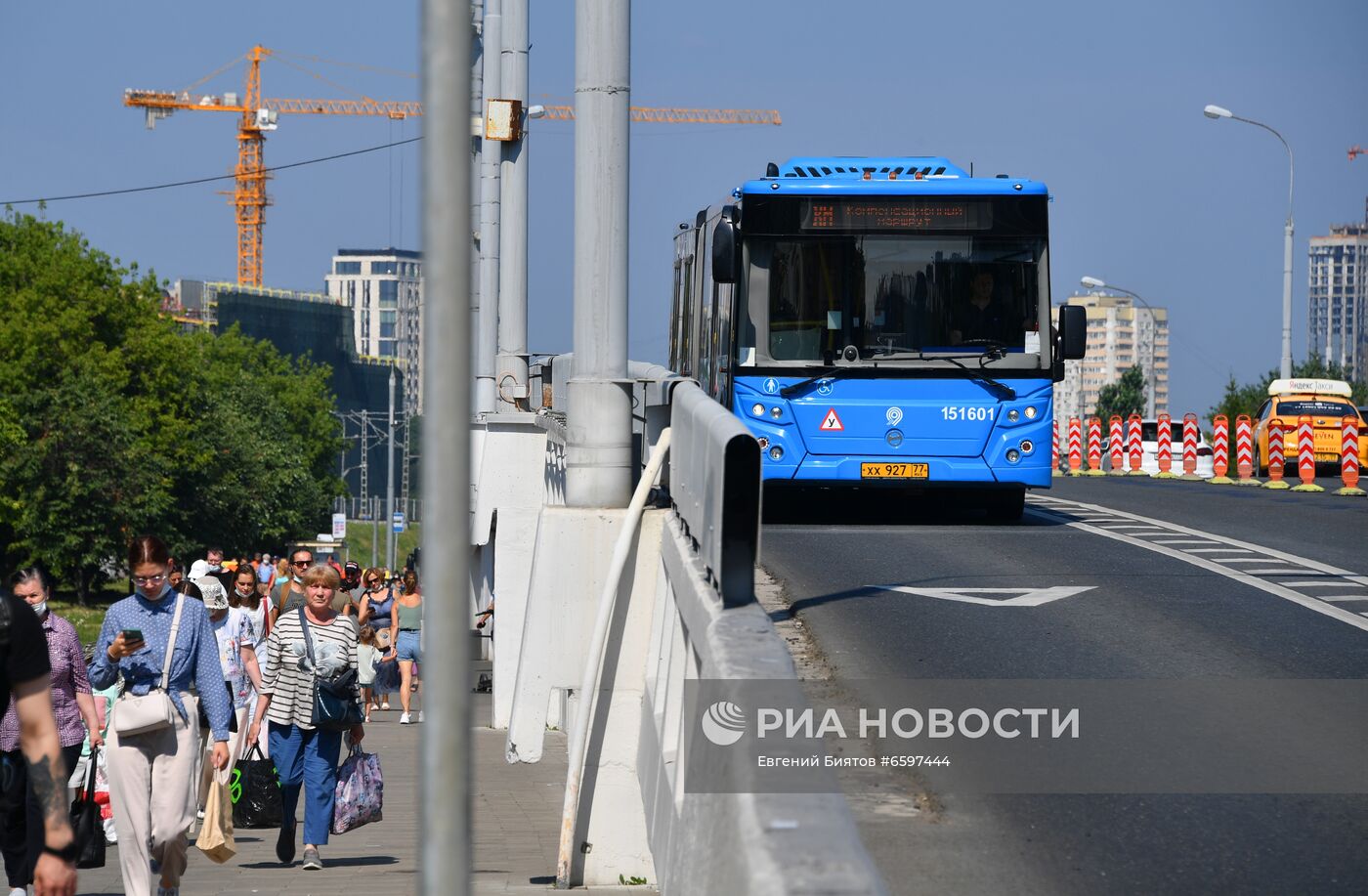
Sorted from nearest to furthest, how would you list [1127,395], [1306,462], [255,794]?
[255,794]
[1306,462]
[1127,395]

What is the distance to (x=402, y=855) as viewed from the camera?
38.5 ft

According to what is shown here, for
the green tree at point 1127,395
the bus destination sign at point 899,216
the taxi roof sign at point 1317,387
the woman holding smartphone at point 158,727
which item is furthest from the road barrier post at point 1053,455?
the green tree at point 1127,395

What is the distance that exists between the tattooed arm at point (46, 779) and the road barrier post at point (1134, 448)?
121 feet

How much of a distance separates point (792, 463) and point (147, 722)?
9204 mm

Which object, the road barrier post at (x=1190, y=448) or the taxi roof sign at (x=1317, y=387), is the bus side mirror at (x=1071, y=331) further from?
the taxi roof sign at (x=1317, y=387)

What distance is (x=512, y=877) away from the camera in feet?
34.2

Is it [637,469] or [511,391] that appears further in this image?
[511,391]

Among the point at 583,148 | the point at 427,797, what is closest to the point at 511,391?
the point at 583,148

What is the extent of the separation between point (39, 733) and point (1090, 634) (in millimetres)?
6240

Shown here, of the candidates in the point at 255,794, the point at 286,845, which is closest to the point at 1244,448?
the point at 255,794

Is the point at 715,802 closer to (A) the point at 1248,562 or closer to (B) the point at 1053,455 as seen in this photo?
(A) the point at 1248,562

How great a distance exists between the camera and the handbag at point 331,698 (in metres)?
10.8

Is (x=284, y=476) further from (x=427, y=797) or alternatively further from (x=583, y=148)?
(x=427, y=797)

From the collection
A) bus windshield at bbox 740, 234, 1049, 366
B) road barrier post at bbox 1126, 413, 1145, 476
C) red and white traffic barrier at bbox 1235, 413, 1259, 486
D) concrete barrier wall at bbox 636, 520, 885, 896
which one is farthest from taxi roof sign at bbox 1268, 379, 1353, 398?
concrete barrier wall at bbox 636, 520, 885, 896
